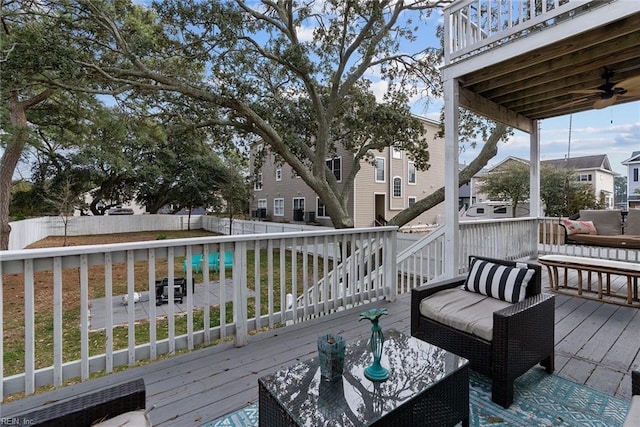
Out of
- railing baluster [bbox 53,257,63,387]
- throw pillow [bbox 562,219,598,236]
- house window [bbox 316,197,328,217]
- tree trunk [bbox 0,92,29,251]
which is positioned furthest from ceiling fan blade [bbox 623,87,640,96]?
house window [bbox 316,197,328,217]

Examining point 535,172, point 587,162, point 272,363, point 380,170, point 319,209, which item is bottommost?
point 272,363

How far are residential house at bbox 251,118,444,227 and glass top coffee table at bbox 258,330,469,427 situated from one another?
45.5 feet

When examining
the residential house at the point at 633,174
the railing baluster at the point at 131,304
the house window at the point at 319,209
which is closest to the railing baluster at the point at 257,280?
the railing baluster at the point at 131,304

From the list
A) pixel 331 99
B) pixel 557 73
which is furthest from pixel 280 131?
pixel 557 73

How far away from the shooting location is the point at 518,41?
11.3 feet

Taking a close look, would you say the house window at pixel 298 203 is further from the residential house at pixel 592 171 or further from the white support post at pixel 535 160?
the white support post at pixel 535 160

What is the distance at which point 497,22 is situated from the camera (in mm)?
3635

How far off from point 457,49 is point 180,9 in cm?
638

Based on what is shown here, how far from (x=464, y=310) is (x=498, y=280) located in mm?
496

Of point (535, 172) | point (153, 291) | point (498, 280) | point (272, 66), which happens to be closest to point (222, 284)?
point (153, 291)

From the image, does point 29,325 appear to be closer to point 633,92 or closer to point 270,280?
point 270,280

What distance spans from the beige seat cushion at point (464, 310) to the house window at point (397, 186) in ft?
51.0

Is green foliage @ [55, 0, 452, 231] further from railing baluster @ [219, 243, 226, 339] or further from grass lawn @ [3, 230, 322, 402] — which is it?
railing baluster @ [219, 243, 226, 339]

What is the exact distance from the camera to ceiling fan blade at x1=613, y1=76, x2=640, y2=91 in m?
3.85
